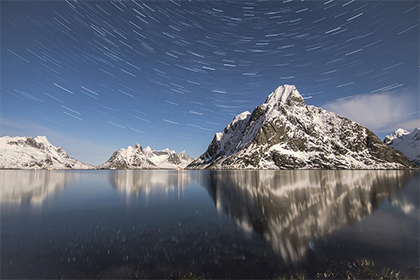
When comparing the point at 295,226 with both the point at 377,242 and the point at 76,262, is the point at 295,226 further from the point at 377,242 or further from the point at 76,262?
the point at 76,262

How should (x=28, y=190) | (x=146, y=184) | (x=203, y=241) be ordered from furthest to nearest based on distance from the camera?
(x=146, y=184) → (x=28, y=190) → (x=203, y=241)

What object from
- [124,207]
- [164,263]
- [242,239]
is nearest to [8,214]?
[124,207]

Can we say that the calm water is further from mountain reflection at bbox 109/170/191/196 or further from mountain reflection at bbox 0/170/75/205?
mountain reflection at bbox 109/170/191/196

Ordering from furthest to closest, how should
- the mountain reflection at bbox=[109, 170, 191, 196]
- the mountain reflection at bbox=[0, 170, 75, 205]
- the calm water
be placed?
the mountain reflection at bbox=[109, 170, 191, 196] → the mountain reflection at bbox=[0, 170, 75, 205] → the calm water

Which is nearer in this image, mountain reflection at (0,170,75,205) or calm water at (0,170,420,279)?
calm water at (0,170,420,279)

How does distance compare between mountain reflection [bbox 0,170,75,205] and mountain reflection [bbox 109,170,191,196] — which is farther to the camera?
mountain reflection [bbox 109,170,191,196]

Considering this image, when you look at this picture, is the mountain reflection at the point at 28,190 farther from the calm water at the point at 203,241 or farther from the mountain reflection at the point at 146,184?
the mountain reflection at the point at 146,184

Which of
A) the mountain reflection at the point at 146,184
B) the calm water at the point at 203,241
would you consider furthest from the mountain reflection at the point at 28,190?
the mountain reflection at the point at 146,184

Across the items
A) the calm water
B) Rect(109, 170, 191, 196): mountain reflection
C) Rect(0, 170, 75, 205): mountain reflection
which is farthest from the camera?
Rect(109, 170, 191, 196): mountain reflection

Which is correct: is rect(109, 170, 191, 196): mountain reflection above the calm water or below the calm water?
below

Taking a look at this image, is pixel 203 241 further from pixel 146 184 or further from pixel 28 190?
pixel 146 184

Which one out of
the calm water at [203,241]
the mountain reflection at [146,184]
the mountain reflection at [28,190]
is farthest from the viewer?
the mountain reflection at [146,184]

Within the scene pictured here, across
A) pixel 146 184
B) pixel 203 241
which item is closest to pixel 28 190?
pixel 146 184

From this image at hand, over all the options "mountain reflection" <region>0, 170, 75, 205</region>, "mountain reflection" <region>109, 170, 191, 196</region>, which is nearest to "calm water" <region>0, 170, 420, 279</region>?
"mountain reflection" <region>0, 170, 75, 205</region>
